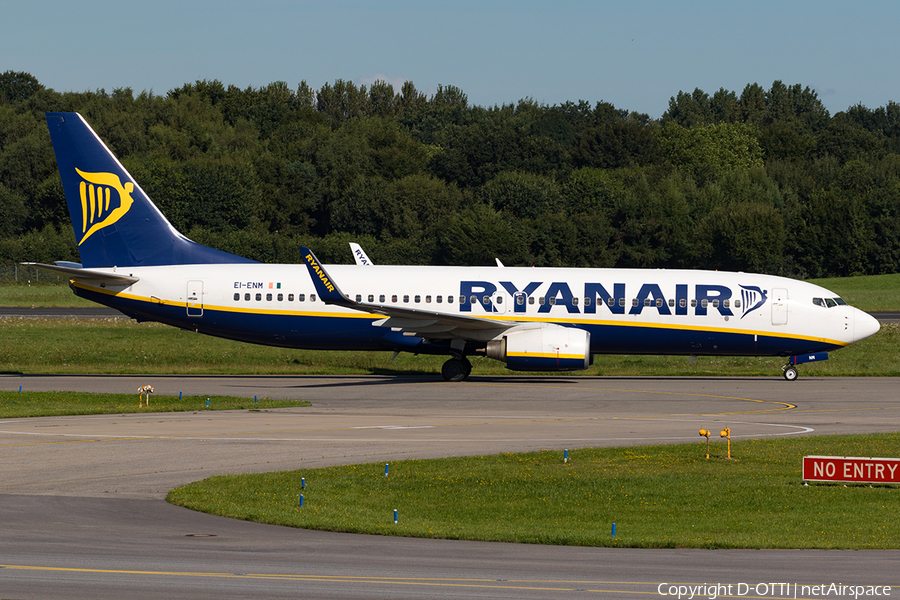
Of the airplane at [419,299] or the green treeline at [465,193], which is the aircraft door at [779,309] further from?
the green treeline at [465,193]

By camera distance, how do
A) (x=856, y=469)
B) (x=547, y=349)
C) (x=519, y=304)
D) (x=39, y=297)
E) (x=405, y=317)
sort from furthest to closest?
(x=39, y=297) → (x=519, y=304) → (x=405, y=317) → (x=547, y=349) → (x=856, y=469)

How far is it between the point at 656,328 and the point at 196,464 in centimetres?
2112

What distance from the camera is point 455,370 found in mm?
38875

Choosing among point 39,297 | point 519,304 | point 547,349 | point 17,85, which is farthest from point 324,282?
point 17,85

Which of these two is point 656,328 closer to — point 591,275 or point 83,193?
point 591,275

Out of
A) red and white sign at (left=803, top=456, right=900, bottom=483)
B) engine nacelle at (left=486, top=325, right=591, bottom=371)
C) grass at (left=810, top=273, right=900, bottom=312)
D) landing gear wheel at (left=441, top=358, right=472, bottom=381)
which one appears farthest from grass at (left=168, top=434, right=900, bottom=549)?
grass at (left=810, top=273, right=900, bottom=312)

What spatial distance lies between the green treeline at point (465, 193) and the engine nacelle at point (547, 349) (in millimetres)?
58104

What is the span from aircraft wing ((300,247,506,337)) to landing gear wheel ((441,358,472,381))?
158 cm

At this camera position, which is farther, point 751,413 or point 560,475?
point 751,413

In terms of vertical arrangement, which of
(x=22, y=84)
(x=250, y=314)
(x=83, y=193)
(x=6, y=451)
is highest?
(x=22, y=84)

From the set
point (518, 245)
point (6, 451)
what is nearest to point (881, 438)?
point (6, 451)

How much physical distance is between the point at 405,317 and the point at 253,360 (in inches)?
467

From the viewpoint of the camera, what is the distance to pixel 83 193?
39.4 meters

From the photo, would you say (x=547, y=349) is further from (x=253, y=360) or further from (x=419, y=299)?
(x=253, y=360)
